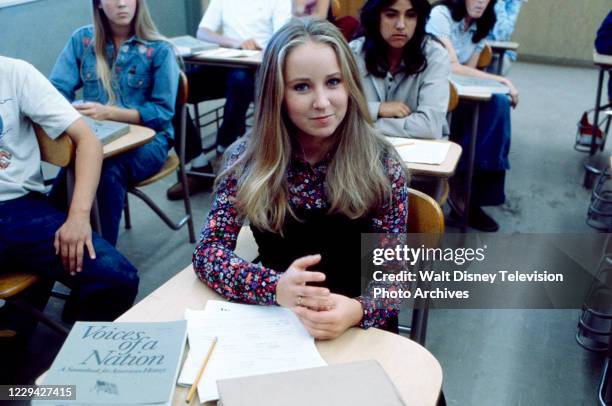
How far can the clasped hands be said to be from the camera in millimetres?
949

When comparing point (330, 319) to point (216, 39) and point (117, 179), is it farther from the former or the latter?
point (216, 39)

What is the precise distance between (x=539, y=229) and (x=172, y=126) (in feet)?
6.25

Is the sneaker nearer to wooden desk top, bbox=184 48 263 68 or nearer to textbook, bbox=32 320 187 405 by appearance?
wooden desk top, bbox=184 48 263 68

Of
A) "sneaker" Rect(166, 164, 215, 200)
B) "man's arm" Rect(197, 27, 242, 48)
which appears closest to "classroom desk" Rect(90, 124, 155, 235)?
"sneaker" Rect(166, 164, 215, 200)

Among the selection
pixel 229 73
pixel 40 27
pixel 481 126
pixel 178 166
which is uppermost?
pixel 40 27

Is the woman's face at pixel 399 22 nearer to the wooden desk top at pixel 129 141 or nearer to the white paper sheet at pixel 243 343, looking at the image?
the wooden desk top at pixel 129 141

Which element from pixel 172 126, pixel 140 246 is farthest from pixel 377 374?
pixel 140 246

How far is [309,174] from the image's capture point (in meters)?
1.28

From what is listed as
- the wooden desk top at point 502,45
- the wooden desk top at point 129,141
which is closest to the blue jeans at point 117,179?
the wooden desk top at point 129,141

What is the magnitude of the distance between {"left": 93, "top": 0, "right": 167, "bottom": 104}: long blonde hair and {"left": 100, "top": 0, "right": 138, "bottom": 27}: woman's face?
1.1 inches

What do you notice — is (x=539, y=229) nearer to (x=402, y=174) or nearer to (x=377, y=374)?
(x=402, y=174)

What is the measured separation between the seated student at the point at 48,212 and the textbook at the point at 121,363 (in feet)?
2.49

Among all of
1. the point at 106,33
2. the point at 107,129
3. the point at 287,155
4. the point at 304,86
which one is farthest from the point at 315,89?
the point at 106,33

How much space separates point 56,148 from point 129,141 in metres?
0.30
